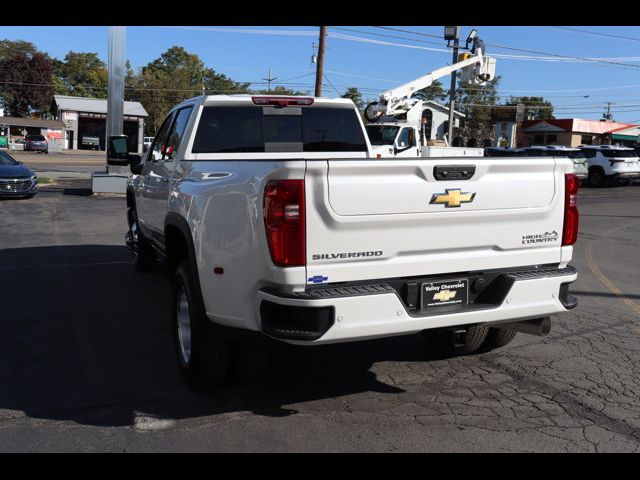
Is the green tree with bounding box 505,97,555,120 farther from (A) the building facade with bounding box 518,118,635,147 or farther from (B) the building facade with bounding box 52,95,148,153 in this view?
(B) the building facade with bounding box 52,95,148,153

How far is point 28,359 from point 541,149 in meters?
25.6

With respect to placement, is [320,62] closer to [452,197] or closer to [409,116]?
[409,116]

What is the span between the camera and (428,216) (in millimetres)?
3604

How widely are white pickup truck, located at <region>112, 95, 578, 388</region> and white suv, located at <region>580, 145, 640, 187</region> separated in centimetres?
2449

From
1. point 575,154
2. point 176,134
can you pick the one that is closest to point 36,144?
point 575,154

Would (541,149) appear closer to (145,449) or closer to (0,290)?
(0,290)

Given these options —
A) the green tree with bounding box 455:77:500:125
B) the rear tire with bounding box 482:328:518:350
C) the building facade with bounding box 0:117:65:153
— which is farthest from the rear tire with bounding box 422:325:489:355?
the green tree with bounding box 455:77:500:125

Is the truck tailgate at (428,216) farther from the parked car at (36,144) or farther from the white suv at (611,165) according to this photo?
the parked car at (36,144)

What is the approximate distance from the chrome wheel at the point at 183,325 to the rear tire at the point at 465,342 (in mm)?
1890

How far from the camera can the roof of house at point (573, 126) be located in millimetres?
58312

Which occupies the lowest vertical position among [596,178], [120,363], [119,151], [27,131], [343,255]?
[120,363]


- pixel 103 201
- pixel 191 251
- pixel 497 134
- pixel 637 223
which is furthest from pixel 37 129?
pixel 191 251

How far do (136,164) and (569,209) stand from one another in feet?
16.1

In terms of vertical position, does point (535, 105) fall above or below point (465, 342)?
above
